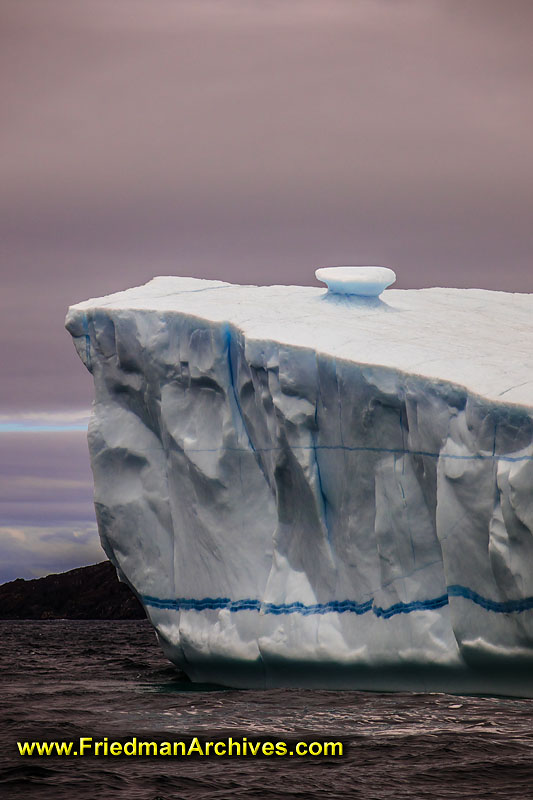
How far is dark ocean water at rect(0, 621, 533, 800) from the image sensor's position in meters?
8.50

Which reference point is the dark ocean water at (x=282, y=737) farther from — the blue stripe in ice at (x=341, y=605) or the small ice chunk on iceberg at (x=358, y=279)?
the small ice chunk on iceberg at (x=358, y=279)

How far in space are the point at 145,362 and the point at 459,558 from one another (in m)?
4.55

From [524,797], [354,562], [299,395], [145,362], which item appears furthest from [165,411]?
[524,797]

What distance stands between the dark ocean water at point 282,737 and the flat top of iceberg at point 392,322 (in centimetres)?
283

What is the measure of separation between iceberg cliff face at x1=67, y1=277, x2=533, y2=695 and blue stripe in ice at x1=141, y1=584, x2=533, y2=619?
2cm

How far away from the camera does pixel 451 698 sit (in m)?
11.4

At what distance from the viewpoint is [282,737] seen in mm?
9984

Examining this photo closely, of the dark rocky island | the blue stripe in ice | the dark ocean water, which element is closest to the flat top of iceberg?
the blue stripe in ice

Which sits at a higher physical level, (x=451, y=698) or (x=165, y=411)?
(x=165, y=411)

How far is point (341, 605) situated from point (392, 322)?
3.20 m

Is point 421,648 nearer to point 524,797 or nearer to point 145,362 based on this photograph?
point 524,797

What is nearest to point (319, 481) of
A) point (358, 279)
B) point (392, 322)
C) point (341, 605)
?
point (341, 605)

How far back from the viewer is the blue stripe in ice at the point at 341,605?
10672mm

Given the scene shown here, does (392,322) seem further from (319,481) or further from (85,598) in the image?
(85,598)
